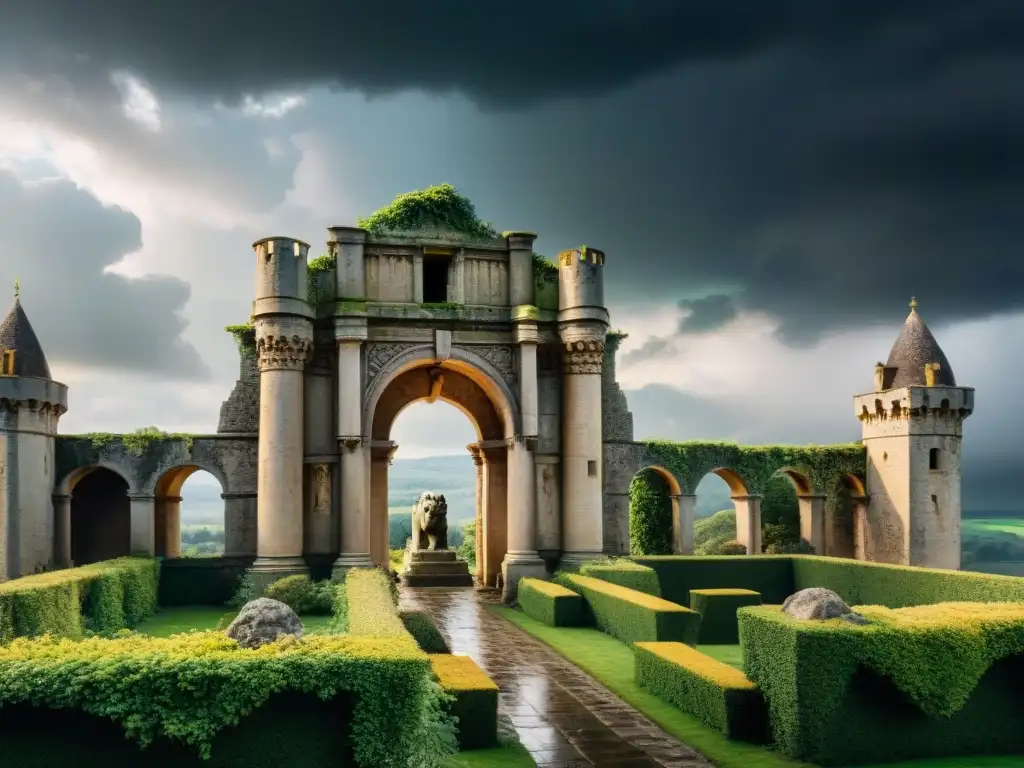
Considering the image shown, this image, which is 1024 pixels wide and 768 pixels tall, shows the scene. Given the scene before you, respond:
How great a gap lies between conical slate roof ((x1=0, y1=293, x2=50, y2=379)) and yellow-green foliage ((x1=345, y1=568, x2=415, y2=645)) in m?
14.0

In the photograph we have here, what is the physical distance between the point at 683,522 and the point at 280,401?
16.6 metres

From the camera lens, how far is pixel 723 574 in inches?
1230

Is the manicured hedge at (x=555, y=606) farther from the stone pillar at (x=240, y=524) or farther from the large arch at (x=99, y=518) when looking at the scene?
the large arch at (x=99, y=518)

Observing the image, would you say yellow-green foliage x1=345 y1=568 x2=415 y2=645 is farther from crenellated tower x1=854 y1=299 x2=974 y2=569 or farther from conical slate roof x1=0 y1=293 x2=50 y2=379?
crenellated tower x1=854 y1=299 x2=974 y2=569

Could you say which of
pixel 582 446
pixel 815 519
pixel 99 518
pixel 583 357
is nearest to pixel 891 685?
pixel 582 446

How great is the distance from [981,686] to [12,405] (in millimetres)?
25570

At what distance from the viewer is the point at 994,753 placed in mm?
14312

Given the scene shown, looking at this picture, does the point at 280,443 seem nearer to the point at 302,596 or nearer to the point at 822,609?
the point at 302,596

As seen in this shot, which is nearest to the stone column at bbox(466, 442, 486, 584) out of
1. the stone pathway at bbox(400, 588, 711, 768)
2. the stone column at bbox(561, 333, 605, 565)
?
the stone column at bbox(561, 333, 605, 565)

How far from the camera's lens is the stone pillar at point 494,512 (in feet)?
109

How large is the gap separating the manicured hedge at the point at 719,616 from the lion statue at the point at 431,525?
12155 millimetres

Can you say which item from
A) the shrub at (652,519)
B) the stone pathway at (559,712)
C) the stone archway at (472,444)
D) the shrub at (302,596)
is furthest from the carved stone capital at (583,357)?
the shrub at (652,519)

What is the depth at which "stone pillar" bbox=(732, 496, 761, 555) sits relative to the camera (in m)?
36.3

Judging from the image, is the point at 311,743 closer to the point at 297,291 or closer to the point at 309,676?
the point at 309,676
